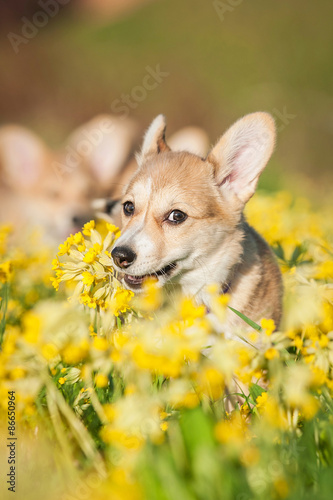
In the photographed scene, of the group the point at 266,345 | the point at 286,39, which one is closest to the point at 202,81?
the point at 286,39

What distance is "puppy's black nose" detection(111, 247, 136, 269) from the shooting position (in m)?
2.21

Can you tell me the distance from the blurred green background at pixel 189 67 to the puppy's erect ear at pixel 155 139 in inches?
196

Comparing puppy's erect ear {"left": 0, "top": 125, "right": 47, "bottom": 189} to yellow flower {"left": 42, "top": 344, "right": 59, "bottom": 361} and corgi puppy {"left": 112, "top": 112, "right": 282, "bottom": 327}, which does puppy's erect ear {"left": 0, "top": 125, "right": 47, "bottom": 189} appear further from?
yellow flower {"left": 42, "top": 344, "right": 59, "bottom": 361}

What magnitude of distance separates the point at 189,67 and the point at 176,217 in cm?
654

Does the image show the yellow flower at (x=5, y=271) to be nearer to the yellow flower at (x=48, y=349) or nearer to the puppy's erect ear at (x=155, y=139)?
the yellow flower at (x=48, y=349)

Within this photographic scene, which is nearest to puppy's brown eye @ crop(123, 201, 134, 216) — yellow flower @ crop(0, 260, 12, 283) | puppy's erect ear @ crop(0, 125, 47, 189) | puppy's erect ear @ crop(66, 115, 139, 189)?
yellow flower @ crop(0, 260, 12, 283)

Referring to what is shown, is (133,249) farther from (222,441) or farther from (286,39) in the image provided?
(286,39)

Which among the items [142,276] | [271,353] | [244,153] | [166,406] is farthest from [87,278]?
[244,153]

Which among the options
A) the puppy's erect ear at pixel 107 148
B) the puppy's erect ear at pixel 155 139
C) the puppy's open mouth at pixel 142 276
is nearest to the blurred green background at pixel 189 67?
the puppy's erect ear at pixel 107 148

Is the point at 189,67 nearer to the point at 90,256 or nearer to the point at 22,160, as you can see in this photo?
the point at 22,160

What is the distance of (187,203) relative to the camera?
2586mm

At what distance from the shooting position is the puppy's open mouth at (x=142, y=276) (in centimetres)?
239

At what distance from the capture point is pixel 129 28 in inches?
336

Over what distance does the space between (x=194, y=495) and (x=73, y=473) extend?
352 mm
